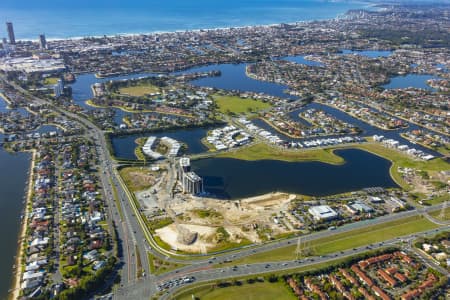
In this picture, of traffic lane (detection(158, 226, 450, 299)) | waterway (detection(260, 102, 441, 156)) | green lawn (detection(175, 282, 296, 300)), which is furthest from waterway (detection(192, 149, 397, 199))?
green lawn (detection(175, 282, 296, 300))

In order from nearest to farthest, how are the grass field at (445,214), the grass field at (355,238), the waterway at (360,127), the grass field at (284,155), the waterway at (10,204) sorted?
the waterway at (10,204) < the grass field at (355,238) < the grass field at (445,214) < the grass field at (284,155) < the waterway at (360,127)

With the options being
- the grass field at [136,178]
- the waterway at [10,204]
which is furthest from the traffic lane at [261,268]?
the grass field at [136,178]

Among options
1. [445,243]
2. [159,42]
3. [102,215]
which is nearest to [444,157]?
[445,243]

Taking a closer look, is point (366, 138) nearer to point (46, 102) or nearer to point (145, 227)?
point (145, 227)

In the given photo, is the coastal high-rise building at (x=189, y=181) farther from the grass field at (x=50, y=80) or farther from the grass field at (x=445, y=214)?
the grass field at (x=50, y=80)

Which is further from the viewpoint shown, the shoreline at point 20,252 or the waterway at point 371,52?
the waterway at point 371,52

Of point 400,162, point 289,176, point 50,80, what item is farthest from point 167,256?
point 50,80

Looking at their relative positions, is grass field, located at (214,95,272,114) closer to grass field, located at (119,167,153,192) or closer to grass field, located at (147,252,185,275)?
grass field, located at (119,167,153,192)
